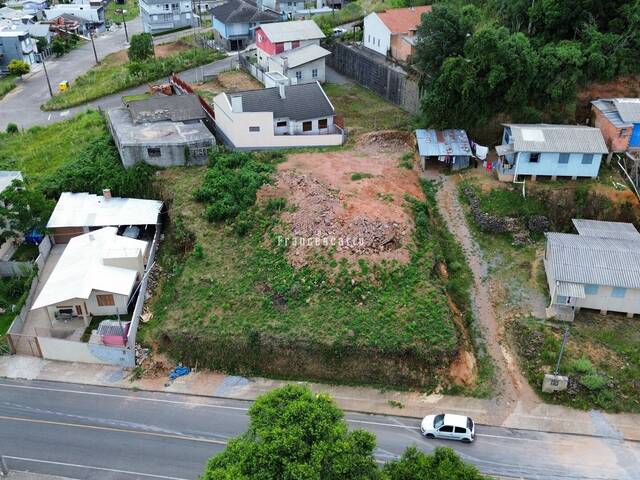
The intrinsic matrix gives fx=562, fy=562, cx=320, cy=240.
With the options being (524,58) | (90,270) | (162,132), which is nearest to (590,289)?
(524,58)

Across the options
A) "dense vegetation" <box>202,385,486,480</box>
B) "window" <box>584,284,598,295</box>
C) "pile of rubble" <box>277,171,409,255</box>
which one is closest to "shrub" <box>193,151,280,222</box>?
"pile of rubble" <box>277,171,409,255</box>

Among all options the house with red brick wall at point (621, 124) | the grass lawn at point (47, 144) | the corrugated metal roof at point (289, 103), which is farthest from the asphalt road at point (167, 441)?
the corrugated metal roof at point (289, 103)

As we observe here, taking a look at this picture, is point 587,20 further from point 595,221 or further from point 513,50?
point 595,221

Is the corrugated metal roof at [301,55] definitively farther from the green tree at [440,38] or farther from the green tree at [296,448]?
the green tree at [296,448]

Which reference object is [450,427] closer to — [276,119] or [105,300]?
[105,300]

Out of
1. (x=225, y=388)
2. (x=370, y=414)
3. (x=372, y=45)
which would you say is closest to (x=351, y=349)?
(x=370, y=414)

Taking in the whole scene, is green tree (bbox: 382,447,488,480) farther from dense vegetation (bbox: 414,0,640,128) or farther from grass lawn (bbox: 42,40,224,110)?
grass lawn (bbox: 42,40,224,110)
